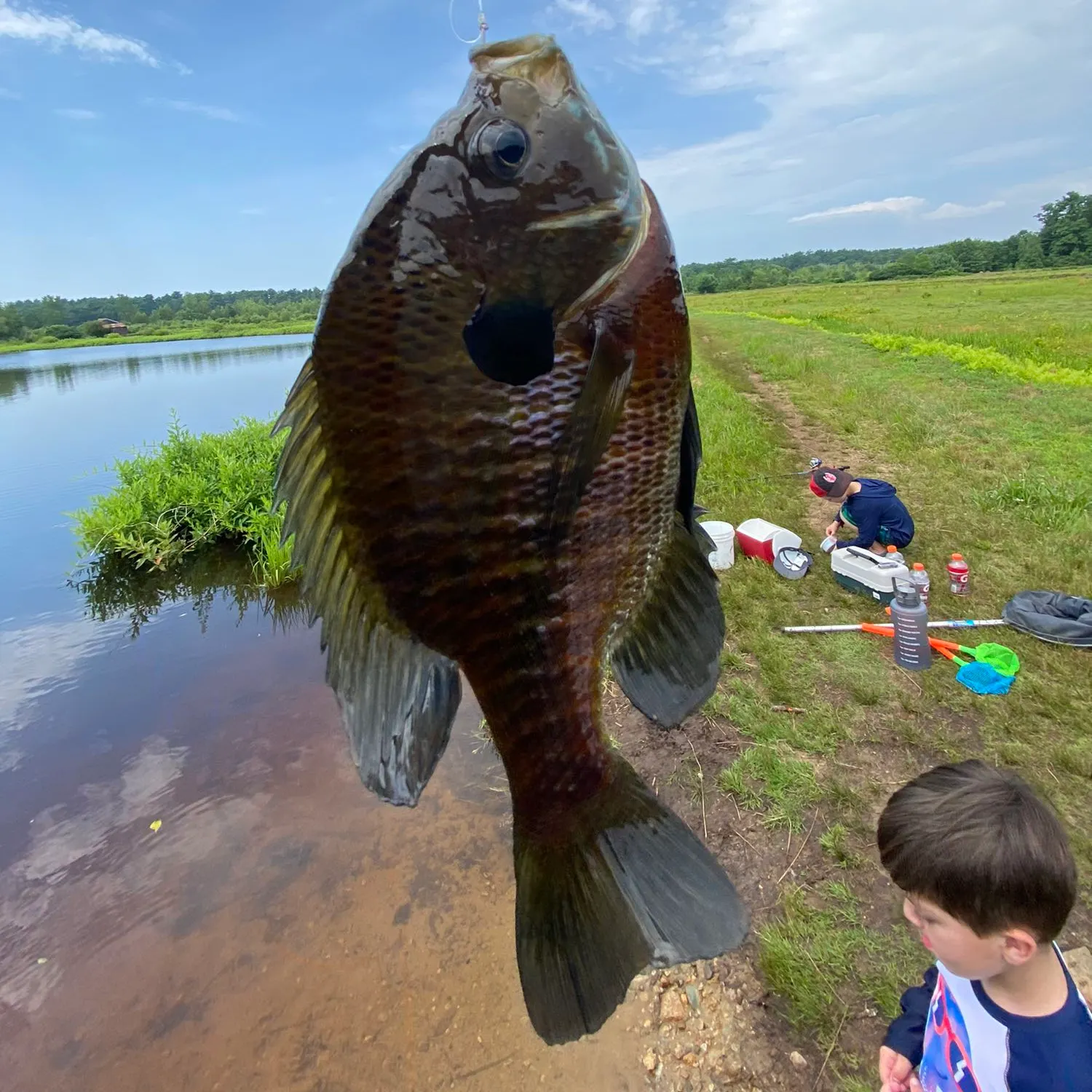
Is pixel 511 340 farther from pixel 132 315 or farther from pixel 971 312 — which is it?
pixel 132 315

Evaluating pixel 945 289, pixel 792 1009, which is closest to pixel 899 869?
pixel 792 1009

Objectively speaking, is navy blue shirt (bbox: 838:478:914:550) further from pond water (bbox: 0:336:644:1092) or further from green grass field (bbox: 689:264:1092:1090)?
pond water (bbox: 0:336:644:1092)

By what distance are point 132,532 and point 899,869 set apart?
11855 millimetres

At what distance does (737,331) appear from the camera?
114ft

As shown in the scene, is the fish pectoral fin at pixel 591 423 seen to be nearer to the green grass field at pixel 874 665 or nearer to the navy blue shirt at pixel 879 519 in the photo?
the green grass field at pixel 874 665

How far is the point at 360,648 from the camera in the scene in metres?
1.26

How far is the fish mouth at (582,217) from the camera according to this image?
110cm

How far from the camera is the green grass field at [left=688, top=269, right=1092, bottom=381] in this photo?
21344 mm

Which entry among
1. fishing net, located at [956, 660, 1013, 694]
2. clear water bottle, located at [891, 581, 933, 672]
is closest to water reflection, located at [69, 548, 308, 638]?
clear water bottle, located at [891, 581, 933, 672]

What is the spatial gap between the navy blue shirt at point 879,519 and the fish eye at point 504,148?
679 centimetres

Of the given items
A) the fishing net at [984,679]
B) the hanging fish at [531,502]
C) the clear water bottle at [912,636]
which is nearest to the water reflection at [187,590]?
the clear water bottle at [912,636]

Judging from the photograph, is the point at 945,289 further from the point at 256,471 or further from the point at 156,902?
the point at 156,902

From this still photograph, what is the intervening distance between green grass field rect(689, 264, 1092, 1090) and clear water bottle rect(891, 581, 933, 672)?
4.0 inches

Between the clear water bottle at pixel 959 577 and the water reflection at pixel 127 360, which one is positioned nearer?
the clear water bottle at pixel 959 577
